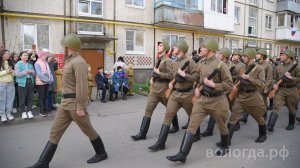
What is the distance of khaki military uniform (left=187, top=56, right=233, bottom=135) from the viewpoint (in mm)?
4410

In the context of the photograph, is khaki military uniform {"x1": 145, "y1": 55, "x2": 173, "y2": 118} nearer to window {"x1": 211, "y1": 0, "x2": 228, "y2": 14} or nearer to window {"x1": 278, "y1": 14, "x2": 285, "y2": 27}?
window {"x1": 211, "y1": 0, "x2": 228, "y2": 14}

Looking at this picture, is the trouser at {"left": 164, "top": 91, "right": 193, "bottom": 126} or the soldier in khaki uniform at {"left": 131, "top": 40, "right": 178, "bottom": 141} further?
the soldier in khaki uniform at {"left": 131, "top": 40, "right": 178, "bottom": 141}

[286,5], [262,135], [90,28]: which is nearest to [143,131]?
[262,135]

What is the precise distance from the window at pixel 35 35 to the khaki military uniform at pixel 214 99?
10.7 m

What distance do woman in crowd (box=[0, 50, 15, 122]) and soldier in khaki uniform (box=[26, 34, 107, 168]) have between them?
3.67 metres

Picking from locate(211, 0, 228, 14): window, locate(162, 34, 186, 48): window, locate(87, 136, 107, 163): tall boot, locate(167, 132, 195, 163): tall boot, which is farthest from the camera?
locate(211, 0, 228, 14): window

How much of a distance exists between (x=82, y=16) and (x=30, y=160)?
10.8m

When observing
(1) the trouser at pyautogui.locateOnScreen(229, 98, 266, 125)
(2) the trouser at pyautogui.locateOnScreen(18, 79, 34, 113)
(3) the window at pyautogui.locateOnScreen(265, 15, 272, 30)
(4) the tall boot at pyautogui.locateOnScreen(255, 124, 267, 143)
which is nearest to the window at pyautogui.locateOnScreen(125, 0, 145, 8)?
(2) the trouser at pyautogui.locateOnScreen(18, 79, 34, 113)

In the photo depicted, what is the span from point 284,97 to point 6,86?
7153mm

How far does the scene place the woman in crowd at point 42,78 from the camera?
24.8 ft

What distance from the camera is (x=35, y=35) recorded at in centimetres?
1295

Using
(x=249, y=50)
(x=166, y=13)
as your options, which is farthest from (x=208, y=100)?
(x=166, y=13)

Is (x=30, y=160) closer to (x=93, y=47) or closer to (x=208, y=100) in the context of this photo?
(x=208, y=100)

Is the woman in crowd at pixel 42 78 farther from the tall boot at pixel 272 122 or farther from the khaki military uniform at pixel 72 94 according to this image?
the tall boot at pixel 272 122
